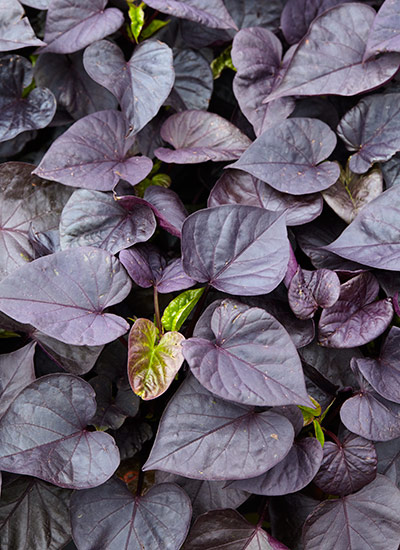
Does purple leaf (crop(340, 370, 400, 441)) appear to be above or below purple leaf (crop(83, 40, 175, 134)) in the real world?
below

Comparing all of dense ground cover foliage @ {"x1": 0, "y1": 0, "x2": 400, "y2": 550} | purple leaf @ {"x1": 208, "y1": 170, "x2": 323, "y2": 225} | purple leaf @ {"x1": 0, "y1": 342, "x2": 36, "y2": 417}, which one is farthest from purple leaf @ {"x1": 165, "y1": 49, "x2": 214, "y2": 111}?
purple leaf @ {"x1": 0, "y1": 342, "x2": 36, "y2": 417}

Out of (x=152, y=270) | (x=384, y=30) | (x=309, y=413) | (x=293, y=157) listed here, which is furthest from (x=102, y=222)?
(x=384, y=30)

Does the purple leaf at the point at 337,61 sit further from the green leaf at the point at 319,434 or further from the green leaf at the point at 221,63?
the green leaf at the point at 319,434

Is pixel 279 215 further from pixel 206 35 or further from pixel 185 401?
pixel 206 35

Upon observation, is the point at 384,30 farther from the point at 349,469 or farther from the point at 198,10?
the point at 349,469

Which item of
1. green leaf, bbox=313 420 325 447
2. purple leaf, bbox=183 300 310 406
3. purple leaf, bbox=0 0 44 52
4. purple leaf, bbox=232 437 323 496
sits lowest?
green leaf, bbox=313 420 325 447

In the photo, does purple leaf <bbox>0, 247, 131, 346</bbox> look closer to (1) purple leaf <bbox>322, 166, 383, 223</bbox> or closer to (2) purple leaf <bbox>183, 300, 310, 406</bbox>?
(2) purple leaf <bbox>183, 300, 310, 406</bbox>
